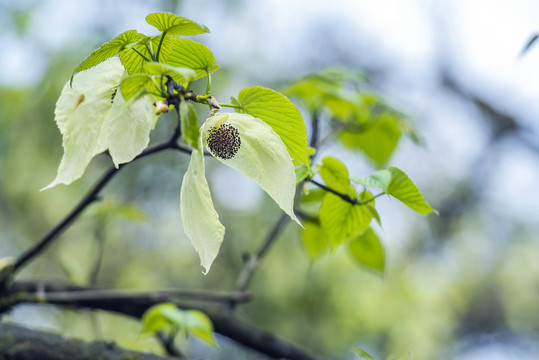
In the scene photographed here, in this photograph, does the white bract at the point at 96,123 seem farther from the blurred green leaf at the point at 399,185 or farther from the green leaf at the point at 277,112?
the blurred green leaf at the point at 399,185

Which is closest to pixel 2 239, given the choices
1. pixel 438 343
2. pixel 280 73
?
pixel 280 73

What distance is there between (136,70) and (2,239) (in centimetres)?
259

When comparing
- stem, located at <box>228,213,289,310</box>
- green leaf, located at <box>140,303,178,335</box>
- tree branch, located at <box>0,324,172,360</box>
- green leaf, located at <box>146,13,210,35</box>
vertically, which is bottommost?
tree branch, located at <box>0,324,172,360</box>

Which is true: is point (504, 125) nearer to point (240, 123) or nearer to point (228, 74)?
point (228, 74)

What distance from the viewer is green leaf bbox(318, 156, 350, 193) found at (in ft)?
1.52

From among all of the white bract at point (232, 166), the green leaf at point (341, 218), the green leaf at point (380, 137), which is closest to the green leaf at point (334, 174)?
the green leaf at point (341, 218)

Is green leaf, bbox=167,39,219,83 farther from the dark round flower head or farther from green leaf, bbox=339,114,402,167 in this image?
green leaf, bbox=339,114,402,167

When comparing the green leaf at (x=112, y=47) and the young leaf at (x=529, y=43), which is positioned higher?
the young leaf at (x=529, y=43)

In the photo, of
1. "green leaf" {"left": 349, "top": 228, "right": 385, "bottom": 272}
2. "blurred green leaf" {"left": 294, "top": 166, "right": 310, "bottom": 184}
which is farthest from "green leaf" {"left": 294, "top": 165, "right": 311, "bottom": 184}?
"green leaf" {"left": 349, "top": 228, "right": 385, "bottom": 272}

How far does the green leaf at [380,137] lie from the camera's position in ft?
2.76

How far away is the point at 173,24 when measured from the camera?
0.34 metres

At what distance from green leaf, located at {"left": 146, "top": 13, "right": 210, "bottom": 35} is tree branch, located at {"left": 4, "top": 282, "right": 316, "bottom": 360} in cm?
43

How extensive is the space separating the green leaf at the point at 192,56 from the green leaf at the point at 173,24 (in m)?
0.01

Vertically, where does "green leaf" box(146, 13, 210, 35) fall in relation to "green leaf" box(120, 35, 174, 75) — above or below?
above
